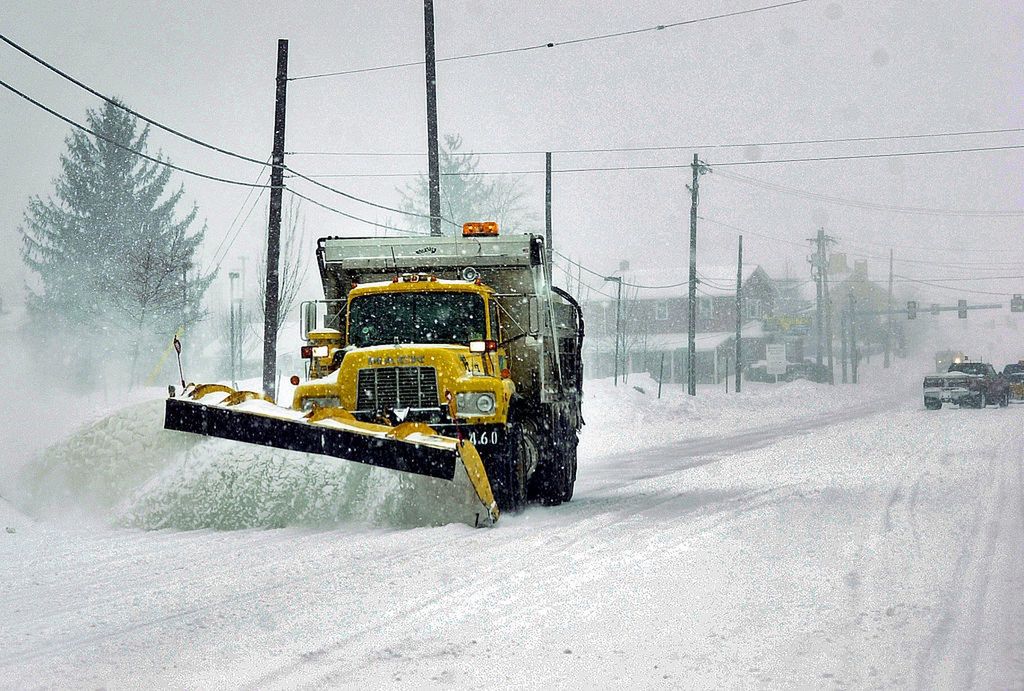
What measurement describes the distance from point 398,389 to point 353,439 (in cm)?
144

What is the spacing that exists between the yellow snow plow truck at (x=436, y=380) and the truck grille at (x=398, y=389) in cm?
1

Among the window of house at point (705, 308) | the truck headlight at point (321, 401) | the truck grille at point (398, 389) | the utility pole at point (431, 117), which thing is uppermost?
the utility pole at point (431, 117)

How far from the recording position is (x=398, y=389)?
10250 mm

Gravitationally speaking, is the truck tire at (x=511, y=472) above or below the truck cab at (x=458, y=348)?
below

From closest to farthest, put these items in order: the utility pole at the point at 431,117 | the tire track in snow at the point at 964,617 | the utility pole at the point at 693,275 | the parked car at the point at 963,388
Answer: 1. the tire track in snow at the point at 964,617
2. the utility pole at the point at 431,117
3. the parked car at the point at 963,388
4. the utility pole at the point at 693,275

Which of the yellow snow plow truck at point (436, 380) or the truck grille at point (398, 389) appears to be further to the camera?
the truck grille at point (398, 389)

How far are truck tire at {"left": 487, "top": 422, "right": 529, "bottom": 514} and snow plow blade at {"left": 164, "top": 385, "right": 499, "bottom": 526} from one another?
655mm

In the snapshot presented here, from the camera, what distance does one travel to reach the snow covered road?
199 inches

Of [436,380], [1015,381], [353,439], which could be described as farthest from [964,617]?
[1015,381]

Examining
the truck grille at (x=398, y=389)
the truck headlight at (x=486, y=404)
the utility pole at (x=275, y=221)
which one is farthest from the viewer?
the utility pole at (x=275, y=221)

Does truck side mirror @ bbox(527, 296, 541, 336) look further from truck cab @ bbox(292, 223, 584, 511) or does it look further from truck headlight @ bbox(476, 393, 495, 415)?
truck headlight @ bbox(476, 393, 495, 415)

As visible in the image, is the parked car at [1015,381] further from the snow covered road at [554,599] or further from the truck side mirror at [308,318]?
the truck side mirror at [308,318]

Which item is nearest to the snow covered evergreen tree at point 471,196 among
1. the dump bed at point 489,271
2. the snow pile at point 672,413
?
the snow pile at point 672,413

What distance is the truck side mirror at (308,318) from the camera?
36.5ft
